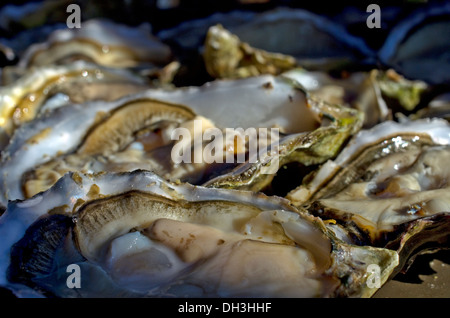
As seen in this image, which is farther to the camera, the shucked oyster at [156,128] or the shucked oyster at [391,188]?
the shucked oyster at [156,128]

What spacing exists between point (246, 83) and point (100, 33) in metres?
1.14

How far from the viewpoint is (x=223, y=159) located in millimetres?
1825

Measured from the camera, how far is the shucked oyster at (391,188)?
1.51m

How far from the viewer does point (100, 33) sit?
286 cm
